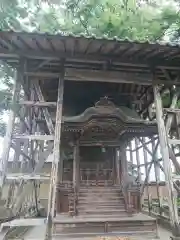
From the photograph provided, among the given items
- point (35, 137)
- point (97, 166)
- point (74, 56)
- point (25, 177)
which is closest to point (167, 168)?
point (35, 137)

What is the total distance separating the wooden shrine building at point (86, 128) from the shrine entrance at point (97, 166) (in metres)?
0.05

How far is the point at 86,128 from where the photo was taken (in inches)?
384

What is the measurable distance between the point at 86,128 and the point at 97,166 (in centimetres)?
292

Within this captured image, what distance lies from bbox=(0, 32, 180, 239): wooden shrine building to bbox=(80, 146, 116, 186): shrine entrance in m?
0.05

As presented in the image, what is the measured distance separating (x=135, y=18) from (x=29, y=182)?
9.78 metres

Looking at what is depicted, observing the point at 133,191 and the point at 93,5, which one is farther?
the point at 93,5

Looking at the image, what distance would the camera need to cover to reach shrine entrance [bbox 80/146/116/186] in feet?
36.8

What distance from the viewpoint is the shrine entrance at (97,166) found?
1122 centimetres

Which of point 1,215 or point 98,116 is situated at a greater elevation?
point 98,116

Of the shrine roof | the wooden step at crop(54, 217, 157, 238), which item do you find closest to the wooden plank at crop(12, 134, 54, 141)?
the shrine roof

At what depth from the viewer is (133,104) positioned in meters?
11.5

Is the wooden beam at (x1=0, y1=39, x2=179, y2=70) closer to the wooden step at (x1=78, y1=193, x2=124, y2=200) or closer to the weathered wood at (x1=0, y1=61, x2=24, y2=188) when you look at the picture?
the weathered wood at (x1=0, y1=61, x2=24, y2=188)

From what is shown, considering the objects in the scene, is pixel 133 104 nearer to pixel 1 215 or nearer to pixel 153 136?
pixel 153 136

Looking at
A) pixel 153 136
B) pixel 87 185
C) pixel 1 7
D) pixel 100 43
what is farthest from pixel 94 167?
pixel 1 7
